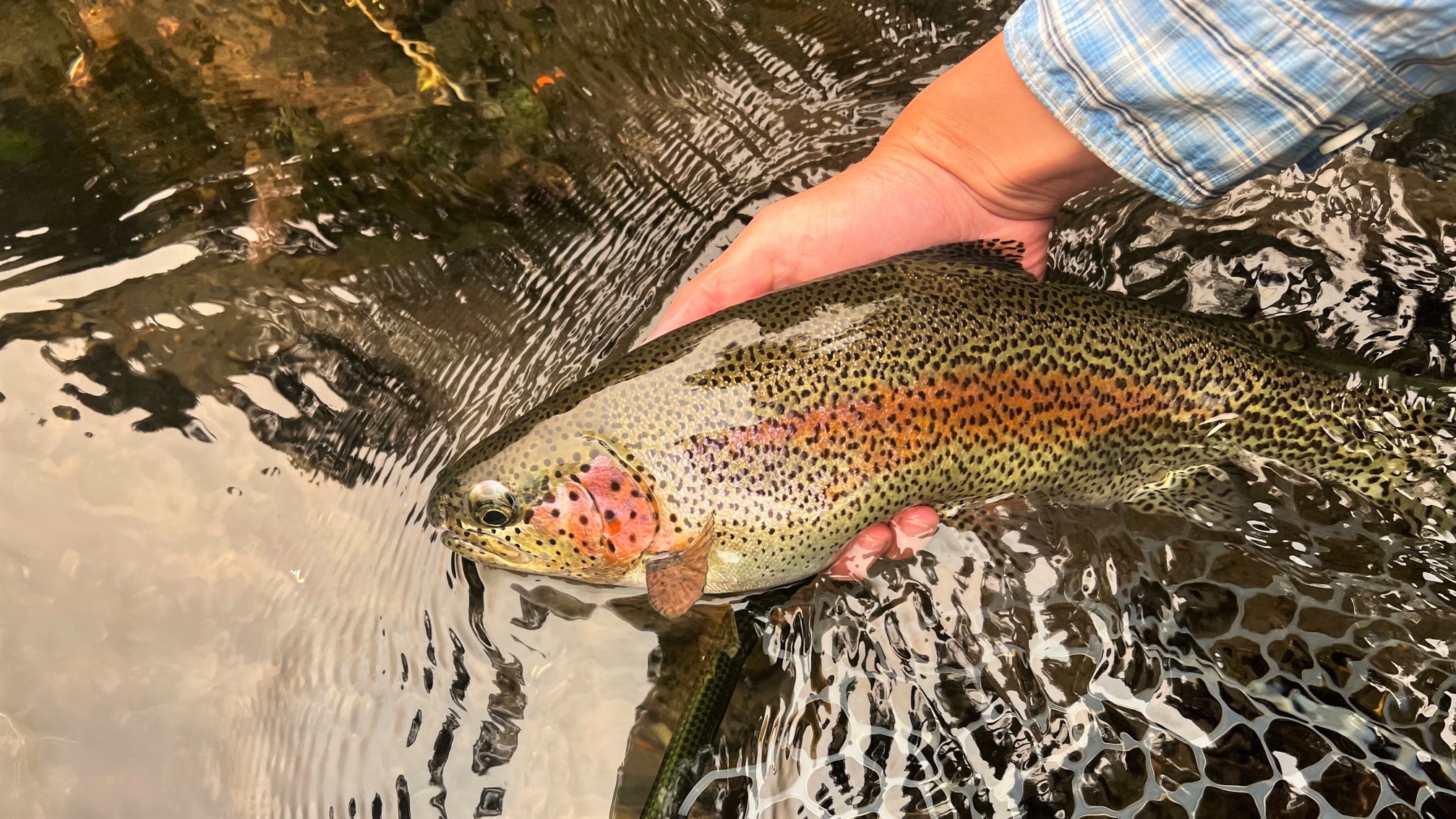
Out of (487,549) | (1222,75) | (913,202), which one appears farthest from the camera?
(913,202)

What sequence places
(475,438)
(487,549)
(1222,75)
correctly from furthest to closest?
(475,438), (487,549), (1222,75)

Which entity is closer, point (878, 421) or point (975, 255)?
point (878, 421)

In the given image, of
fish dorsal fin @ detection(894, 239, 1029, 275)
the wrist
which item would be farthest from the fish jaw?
the wrist

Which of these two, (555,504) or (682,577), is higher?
(555,504)

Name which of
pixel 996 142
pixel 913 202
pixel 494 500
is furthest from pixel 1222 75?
pixel 494 500

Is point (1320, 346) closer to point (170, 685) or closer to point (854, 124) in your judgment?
point (854, 124)

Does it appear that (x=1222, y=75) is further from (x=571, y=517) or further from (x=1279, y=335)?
(x=571, y=517)
